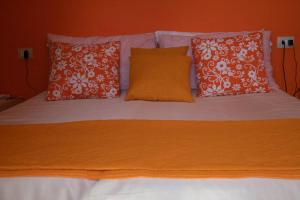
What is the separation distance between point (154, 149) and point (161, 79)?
2.64 ft

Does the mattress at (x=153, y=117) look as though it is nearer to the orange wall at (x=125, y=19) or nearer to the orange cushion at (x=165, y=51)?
the orange cushion at (x=165, y=51)

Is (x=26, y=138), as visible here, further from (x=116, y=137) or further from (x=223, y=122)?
(x=223, y=122)

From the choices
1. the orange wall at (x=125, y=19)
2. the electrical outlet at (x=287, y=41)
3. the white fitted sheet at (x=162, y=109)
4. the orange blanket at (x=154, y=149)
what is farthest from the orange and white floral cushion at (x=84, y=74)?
the electrical outlet at (x=287, y=41)

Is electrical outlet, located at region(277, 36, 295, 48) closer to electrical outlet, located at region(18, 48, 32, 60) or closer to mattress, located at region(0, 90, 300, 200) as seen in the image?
mattress, located at region(0, 90, 300, 200)

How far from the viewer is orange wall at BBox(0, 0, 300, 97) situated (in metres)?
2.19

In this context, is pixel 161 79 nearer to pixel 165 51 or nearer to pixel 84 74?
pixel 165 51

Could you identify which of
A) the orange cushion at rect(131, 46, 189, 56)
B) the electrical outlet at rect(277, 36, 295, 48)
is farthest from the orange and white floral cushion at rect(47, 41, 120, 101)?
the electrical outlet at rect(277, 36, 295, 48)

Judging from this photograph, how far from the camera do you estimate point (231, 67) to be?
1773 millimetres

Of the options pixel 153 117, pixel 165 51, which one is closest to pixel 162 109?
pixel 153 117

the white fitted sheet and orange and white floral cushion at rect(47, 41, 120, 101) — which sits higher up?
orange and white floral cushion at rect(47, 41, 120, 101)

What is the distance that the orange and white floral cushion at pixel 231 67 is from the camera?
1.77 metres

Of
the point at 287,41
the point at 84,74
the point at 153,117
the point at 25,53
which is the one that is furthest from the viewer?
the point at 25,53

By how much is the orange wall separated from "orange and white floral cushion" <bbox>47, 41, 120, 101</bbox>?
0.47 metres

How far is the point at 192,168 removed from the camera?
0.82m
